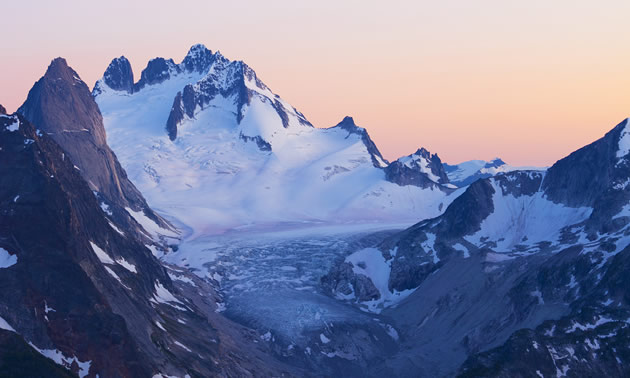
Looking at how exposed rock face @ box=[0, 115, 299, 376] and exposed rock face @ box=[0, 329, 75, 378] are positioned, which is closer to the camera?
exposed rock face @ box=[0, 329, 75, 378]

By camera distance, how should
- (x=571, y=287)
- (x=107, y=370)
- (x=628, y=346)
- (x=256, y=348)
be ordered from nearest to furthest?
(x=107, y=370) → (x=628, y=346) → (x=571, y=287) → (x=256, y=348)

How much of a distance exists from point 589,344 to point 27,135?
98077mm

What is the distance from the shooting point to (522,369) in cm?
13612

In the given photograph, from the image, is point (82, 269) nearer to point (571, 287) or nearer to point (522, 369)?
point (522, 369)

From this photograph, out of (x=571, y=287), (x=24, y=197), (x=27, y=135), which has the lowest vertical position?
(x=571, y=287)

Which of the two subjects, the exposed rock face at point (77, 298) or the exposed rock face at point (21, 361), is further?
the exposed rock face at point (77, 298)

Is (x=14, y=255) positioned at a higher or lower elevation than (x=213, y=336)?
higher

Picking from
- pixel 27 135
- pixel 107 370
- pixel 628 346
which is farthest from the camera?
pixel 27 135

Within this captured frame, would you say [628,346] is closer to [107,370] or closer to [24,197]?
[107,370]

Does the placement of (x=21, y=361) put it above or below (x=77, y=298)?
below

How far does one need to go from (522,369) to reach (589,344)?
1233 centimetres

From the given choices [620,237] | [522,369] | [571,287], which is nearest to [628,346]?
[522,369]

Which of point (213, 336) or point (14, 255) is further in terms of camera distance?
point (213, 336)

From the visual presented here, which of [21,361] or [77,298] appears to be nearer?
[21,361]
